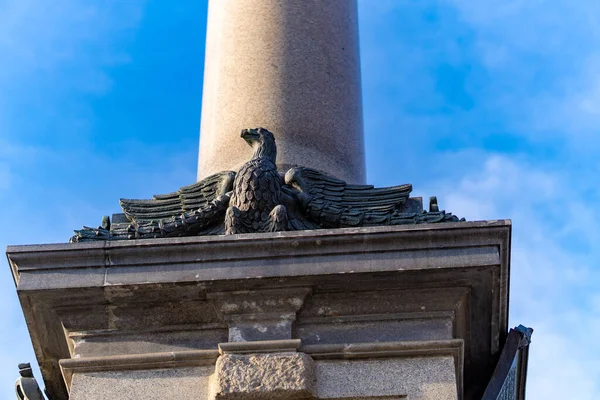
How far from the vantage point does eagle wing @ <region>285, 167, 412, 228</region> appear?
909cm

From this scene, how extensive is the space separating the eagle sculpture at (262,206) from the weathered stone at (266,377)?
1.03 m

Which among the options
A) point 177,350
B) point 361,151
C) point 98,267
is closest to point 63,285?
point 98,267

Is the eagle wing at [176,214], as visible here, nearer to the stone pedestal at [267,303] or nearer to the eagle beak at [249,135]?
the eagle beak at [249,135]

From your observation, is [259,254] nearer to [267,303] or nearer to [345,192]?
[267,303]

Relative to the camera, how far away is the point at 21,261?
8609 millimetres

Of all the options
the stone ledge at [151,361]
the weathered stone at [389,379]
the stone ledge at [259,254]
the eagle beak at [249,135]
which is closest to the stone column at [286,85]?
the eagle beak at [249,135]

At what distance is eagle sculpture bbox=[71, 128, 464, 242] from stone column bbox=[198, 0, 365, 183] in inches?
18.5

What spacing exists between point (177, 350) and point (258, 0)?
155 inches

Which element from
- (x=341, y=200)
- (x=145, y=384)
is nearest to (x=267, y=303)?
(x=145, y=384)

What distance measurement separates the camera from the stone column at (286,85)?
404 inches

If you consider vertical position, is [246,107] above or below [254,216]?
above

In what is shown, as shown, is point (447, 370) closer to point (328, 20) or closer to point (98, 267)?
point (98, 267)

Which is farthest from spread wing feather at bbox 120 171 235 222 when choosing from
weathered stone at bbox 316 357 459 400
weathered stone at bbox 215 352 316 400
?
weathered stone at bbox 316 357 459 400

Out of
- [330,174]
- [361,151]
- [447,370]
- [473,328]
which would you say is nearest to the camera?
[447,370]
